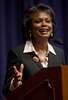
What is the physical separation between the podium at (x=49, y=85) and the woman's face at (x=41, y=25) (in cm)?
73

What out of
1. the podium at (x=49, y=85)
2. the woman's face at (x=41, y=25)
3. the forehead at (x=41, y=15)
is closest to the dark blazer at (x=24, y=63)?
the woman's face at (x=41, y=25)

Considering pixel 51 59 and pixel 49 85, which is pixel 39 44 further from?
pixel 49 85

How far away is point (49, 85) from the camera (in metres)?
1.02

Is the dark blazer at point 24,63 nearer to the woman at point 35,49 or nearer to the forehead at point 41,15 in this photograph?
the woman at point 35,49

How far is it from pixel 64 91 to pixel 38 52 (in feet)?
2.76

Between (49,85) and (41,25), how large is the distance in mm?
835

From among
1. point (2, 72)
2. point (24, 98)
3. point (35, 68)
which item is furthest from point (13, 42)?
point (24, 98)

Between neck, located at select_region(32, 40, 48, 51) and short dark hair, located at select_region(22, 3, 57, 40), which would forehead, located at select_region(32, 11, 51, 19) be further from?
neck, located at select_region(32, 40, 48, 51)

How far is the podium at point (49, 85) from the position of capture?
3.24 ft

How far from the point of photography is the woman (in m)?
1.66

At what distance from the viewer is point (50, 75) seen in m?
1.01

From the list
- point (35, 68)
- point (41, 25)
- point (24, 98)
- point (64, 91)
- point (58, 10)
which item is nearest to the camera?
point (64, 91)

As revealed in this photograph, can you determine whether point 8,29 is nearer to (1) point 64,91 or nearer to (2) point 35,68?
(2) point 35,68

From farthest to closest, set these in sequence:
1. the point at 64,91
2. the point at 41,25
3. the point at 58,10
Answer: the point at 58,10 → the point at 41,25 → the point at 64,91
